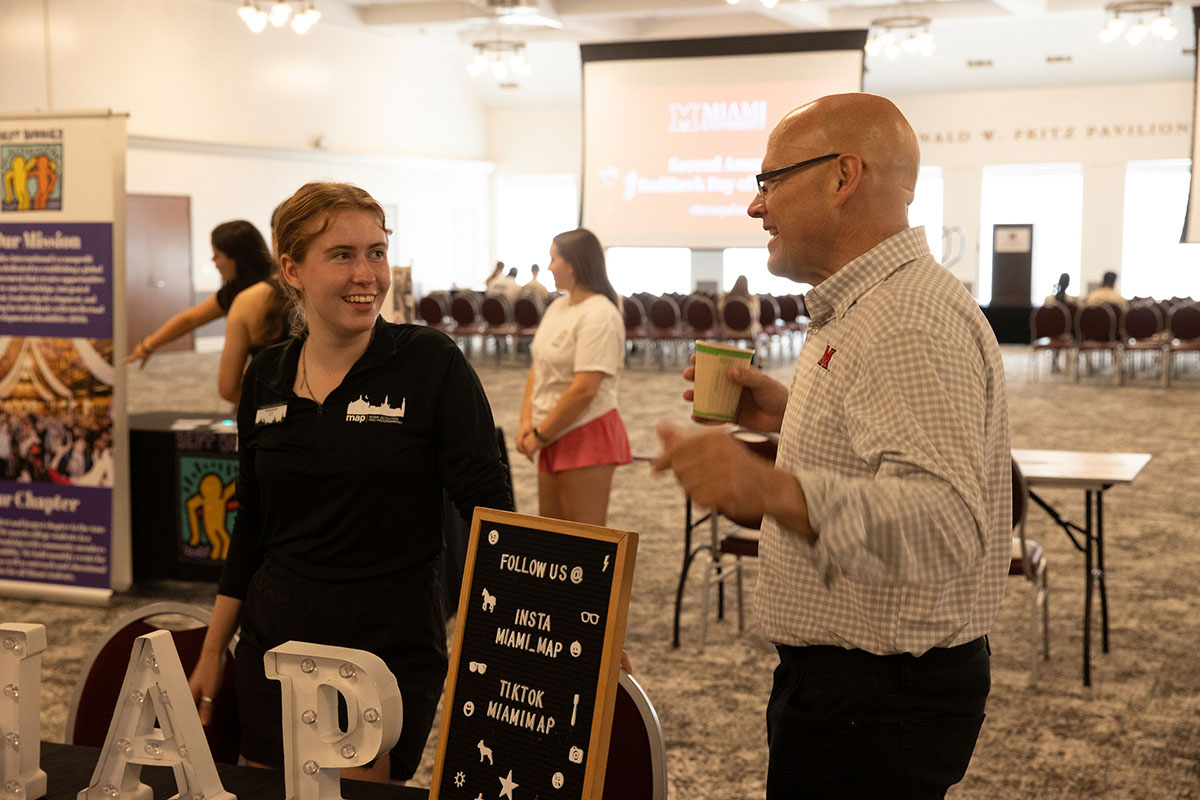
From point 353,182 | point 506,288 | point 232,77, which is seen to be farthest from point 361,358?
point 353,182

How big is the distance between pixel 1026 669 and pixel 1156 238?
1787 cm

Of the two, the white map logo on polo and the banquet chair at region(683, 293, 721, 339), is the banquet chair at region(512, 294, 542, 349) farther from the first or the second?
the white map logo on polo

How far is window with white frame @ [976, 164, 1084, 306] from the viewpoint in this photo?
19719 mm

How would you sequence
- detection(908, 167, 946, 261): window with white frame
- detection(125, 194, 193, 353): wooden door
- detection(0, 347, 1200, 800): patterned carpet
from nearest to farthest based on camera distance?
1. detection(0, 347, 1200, 800): patterned carpet
2. detection(125, 194, 193, 353): wooden door
3. detection(908, 167, 946, 261): window with white frame

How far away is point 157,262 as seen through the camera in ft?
53.4

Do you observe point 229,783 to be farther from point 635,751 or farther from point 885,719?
point 885,719

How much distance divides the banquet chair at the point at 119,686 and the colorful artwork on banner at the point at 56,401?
288cm

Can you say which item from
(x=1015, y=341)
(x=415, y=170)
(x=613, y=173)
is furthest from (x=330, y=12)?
(x=1015, y=341)

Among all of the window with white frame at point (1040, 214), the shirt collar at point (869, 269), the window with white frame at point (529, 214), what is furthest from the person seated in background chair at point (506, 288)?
the shirt collar at point (869, 269)

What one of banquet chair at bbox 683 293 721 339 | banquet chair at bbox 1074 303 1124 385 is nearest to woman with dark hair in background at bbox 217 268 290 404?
banquet chair at bbox 683 293 721 339

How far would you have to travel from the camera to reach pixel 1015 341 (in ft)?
59.2

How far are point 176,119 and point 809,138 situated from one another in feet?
53.6

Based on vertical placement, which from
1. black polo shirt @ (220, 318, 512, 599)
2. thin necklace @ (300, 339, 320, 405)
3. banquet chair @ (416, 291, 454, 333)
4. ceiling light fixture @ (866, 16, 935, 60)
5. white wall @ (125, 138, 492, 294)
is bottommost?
black polo shirt @ (220, 318, 512, 599)

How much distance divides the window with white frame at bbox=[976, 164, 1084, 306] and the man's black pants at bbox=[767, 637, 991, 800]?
64.0 feet
